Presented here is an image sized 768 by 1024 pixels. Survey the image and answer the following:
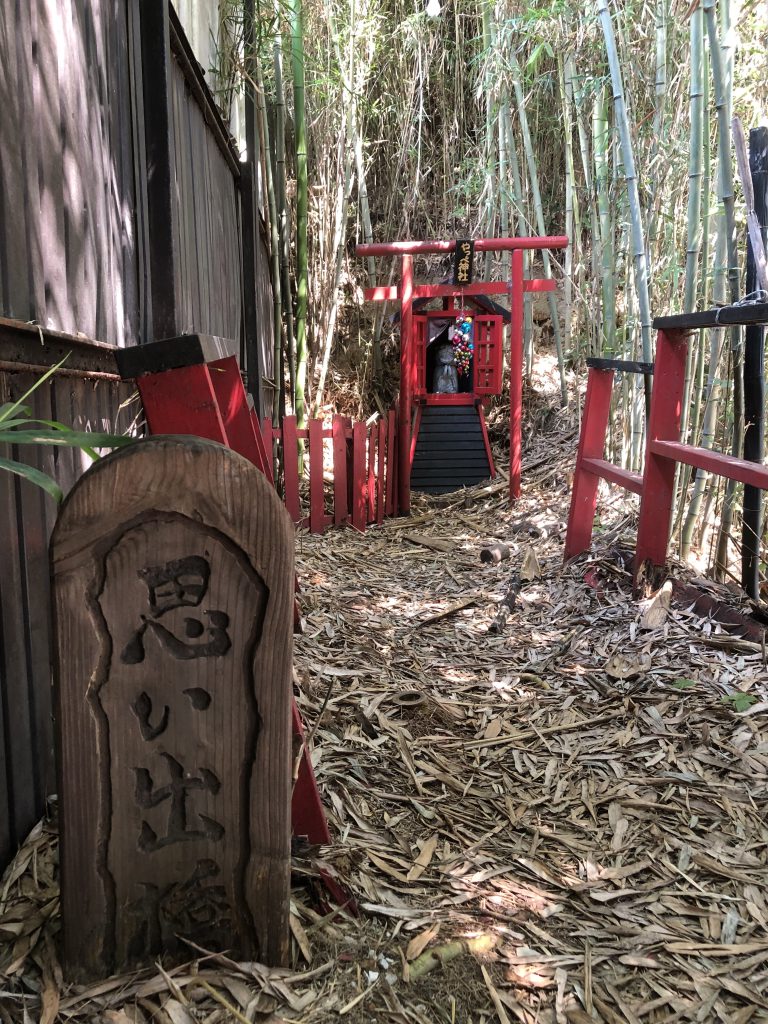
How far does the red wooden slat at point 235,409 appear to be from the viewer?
215 cm

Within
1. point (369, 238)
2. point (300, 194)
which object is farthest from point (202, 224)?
point (369, 238)

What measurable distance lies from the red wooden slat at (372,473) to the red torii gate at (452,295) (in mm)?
566

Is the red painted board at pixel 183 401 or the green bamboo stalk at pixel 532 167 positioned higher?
the green bamboo stalk at pixel 532 167

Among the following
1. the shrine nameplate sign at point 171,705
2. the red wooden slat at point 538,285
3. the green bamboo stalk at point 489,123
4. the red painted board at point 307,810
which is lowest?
the red painted board at point 307,810

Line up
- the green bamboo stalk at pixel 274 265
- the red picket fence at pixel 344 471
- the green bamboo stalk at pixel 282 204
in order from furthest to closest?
the green bamboo stalk at pixel 282 204, the green bamboo stalk at pixel 274 265, the red picket fence at pixel 344 471

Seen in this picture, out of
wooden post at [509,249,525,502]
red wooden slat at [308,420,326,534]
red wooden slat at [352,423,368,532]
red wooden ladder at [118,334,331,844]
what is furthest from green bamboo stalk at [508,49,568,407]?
red wooden ladder at [118,334,331,844]

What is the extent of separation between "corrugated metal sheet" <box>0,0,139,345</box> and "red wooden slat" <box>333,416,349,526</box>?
374 centimetres

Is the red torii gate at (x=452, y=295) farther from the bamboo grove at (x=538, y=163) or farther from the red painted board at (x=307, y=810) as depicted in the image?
the red painted board at (x=307, y=810)

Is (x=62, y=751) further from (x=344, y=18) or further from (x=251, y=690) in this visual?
(x=344, y=18)

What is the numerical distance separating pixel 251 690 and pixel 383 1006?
56 centimetres

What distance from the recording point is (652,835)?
1.96 m

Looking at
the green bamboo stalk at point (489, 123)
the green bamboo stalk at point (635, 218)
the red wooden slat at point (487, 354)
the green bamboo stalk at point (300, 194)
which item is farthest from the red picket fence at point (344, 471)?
the green bamboo stalk at point (489, 123)

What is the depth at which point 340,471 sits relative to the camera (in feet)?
19.8

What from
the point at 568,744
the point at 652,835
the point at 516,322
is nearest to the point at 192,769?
the point at 652,835
